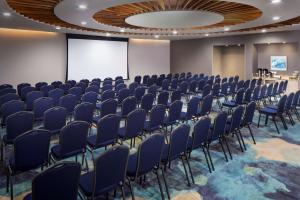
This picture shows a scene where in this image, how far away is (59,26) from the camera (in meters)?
10.8

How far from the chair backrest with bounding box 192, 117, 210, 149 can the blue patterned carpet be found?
539 mm

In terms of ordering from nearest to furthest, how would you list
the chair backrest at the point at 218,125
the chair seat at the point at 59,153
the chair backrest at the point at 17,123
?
the chair seat at the point at 59,153, the chair backrest at the point at 17,123, the chair backrest at the point at 218,125

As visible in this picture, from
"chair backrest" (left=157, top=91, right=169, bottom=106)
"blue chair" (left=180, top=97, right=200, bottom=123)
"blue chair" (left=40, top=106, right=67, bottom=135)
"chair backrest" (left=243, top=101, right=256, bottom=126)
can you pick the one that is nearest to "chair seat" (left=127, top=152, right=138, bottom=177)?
"blue chair" (left=40, top=106, right=67, bottom=135)

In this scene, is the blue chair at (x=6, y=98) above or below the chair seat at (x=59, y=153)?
above

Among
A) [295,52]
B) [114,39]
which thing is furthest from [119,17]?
[295,52]

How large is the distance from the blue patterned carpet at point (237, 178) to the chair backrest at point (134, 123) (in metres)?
0.93

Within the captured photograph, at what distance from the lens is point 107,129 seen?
14.4ft

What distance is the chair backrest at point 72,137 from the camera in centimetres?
373

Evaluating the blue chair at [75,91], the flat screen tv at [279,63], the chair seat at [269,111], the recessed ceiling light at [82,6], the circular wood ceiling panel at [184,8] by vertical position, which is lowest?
the chair seat at [269,111]

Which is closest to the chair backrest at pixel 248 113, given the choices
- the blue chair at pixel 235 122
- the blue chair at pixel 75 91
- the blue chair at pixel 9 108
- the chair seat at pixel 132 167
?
the blue chair at pixel 235 122

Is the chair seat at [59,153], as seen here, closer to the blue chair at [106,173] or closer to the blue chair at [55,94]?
the blue chair at [106,173]

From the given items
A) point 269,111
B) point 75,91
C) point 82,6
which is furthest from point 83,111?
point 269,111

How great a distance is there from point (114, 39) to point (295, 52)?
33.3ft

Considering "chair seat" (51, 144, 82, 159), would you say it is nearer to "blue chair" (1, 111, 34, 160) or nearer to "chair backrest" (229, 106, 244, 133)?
"blue chair" (1, 111, 34, 160)
